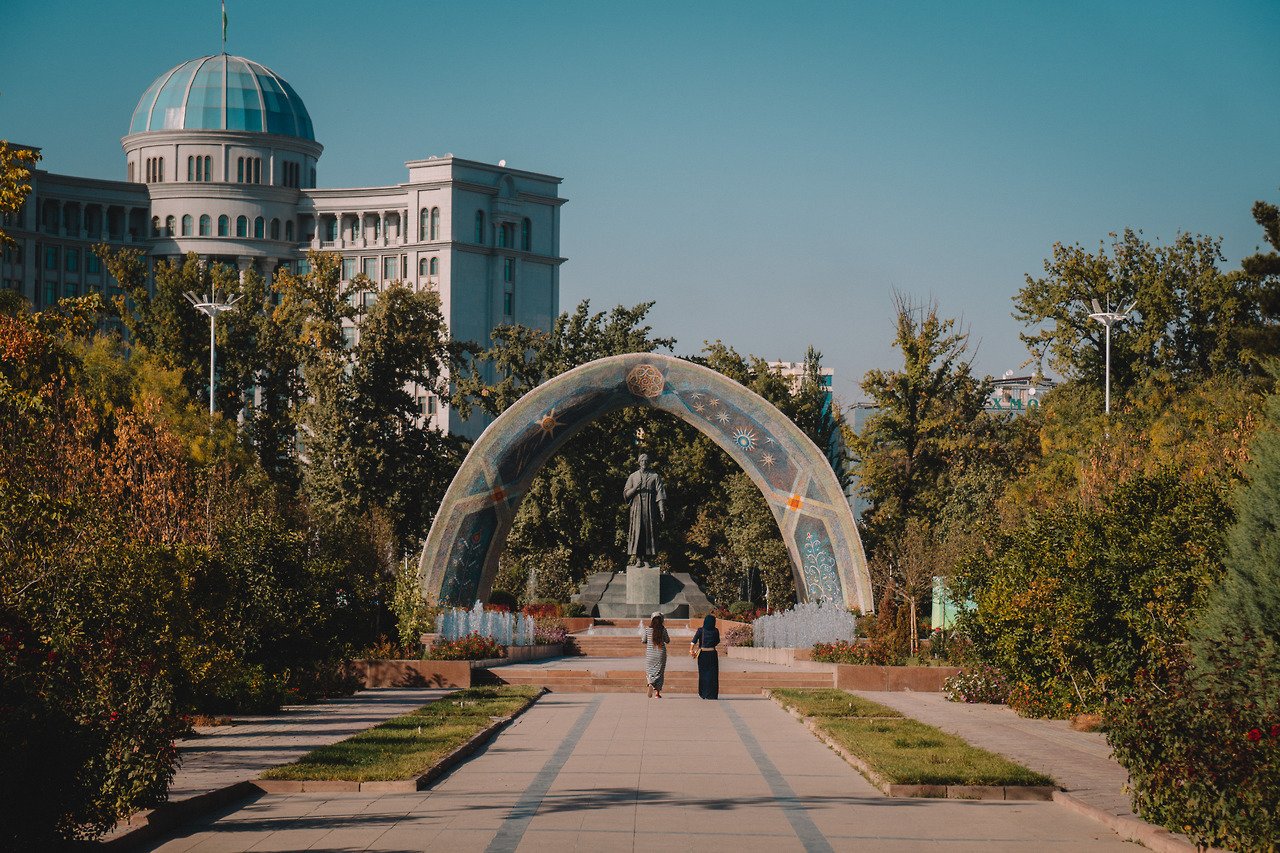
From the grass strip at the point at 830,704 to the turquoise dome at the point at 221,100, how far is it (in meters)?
78.7

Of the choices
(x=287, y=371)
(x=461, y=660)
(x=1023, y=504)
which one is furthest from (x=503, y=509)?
(x=287, y=371)

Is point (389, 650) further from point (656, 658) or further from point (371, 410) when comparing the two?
point (371, 410)

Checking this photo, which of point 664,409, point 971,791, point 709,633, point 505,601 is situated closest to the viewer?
point 971,791

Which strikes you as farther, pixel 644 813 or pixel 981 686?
pixel 981 686

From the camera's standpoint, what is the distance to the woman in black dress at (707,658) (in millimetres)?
26547

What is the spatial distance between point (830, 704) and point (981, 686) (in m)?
3.01

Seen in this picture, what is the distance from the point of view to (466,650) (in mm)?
31625

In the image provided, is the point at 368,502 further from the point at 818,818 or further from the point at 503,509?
the point at 818,818

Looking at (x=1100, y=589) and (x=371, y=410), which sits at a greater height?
(x=371, y=410)

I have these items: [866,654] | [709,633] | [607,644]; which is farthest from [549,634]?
[709,633]

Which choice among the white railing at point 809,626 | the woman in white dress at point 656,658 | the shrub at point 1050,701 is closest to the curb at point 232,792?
the woman in white dress at point 656,658

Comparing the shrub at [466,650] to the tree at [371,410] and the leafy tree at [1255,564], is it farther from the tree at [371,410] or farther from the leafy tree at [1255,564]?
the leafy tree at [1255,564]

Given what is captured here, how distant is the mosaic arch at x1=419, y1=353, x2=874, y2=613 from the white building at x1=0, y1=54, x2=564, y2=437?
194ft

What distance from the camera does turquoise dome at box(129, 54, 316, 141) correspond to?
9806 centimetres
